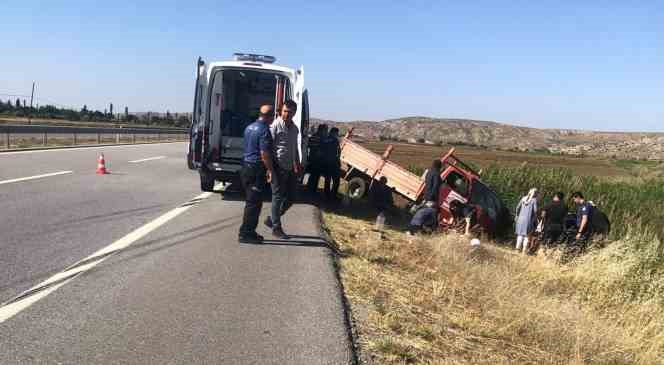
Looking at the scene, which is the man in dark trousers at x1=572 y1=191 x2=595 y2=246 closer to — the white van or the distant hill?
the white van

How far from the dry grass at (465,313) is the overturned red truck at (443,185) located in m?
4.65

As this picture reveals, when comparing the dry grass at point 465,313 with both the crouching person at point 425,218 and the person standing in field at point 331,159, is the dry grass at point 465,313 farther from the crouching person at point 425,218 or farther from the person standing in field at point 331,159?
the person standing in field at point 331,159

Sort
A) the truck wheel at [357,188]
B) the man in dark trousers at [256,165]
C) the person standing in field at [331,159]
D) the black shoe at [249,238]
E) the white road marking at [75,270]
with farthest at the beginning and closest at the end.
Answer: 1. the truck wheel at [357,188]
2. the person standing in field at [331,159]
3. the black shoe at [249,238]
4. the man in dark trousers at [256,165]
5. the white road marking at [75,270]

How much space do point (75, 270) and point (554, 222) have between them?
40.1 ft

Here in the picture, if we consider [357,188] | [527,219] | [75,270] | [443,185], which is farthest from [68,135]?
[75,270]

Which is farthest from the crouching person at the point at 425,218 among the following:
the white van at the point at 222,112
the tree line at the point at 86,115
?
the tree line at the point at 86,115

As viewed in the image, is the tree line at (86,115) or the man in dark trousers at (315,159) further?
the tree line at (86,115)

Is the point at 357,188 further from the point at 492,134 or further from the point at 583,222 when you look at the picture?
the point at 492,134

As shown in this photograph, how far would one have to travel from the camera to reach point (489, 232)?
16.3m

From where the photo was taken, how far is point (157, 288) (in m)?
5.18

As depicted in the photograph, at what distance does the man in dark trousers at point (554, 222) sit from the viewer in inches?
583

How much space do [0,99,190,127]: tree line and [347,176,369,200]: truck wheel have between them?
139ft

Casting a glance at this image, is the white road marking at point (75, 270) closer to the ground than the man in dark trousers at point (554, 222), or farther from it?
farther from it

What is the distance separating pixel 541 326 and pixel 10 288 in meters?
4.80
